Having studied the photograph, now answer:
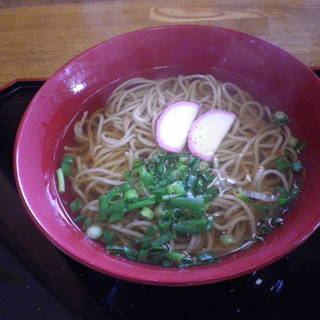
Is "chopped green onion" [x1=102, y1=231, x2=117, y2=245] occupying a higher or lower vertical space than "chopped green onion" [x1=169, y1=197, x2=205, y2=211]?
lower

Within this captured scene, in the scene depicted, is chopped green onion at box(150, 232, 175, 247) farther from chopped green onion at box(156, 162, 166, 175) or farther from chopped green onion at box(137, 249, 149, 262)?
chopped green onion at box(156, 162, 166, 175)

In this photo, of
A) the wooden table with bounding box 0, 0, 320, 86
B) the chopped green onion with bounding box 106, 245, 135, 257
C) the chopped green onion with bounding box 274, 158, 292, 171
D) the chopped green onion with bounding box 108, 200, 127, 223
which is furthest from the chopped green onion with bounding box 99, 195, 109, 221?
the wooden table with bounding box 0, 0, 320, 86

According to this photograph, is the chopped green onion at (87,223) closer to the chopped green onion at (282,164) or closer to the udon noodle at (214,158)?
the udon noodle at (214,158)

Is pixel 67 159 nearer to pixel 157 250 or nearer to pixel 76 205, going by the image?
pixel 76 205

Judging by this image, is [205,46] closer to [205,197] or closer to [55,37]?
[205,197]

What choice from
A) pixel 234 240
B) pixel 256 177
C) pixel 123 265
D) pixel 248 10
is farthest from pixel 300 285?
pixel 248 10

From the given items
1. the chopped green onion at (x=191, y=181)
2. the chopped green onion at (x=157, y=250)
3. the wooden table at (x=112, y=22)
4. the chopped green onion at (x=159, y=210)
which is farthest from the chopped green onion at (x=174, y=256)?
the wooden table at (x=112, y=22)
